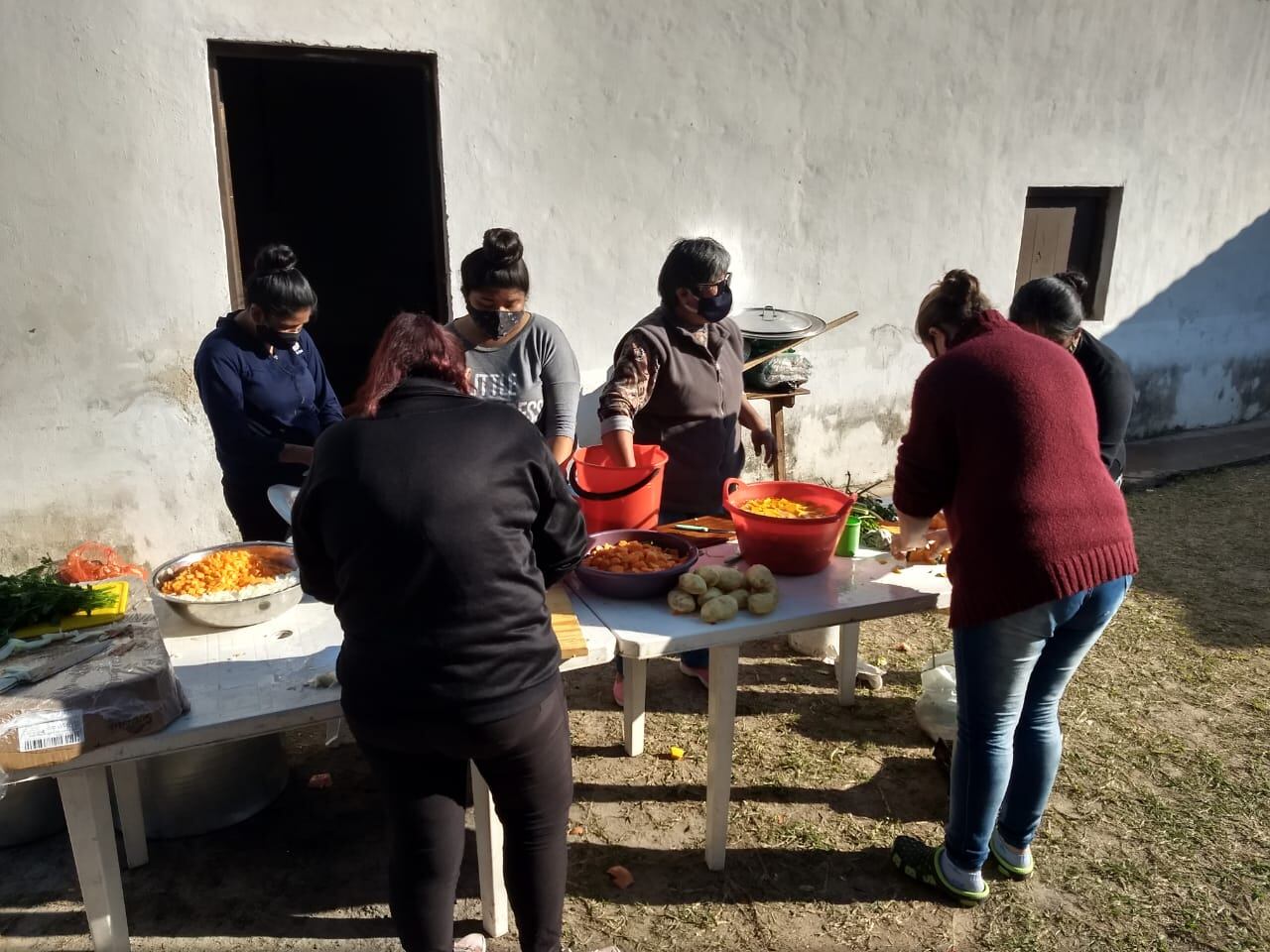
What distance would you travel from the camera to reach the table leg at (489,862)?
2.57m

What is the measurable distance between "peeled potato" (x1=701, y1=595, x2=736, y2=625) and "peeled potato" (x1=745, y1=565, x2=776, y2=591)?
0.44 ft

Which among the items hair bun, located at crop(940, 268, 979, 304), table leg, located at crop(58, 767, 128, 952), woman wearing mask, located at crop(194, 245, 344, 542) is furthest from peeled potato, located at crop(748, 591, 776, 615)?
woman wearing mask, located at crop(194, 245, 344, 542)

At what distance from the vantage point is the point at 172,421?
4.89 meters

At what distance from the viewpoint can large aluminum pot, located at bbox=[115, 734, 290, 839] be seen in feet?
9.96

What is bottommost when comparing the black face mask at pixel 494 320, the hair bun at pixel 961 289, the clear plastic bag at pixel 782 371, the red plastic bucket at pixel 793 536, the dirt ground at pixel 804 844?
the dirt ground at pixel 804 844

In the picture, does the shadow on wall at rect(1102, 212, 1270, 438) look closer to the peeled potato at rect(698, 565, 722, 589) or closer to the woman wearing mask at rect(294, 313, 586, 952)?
the peeled potato at rect(698, 565, 722, 589)

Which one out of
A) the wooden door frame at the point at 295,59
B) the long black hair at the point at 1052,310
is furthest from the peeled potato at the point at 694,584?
the wooden door frame at the point at 295,59

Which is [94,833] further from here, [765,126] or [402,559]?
[765,126]

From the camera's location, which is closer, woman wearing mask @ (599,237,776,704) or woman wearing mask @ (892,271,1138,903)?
woman wearing mask @ (892,271,1138,903)

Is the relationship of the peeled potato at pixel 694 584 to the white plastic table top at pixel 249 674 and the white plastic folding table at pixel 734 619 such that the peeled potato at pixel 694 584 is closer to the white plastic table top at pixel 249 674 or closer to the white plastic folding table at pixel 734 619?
the white plastic folding table at pixel 734 619

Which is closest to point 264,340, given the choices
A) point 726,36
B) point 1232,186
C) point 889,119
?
point 726,36

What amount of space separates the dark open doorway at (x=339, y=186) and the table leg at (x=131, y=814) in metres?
5.41

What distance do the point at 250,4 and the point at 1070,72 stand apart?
5912 mm

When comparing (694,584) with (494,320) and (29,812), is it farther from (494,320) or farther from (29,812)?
(29,812)
